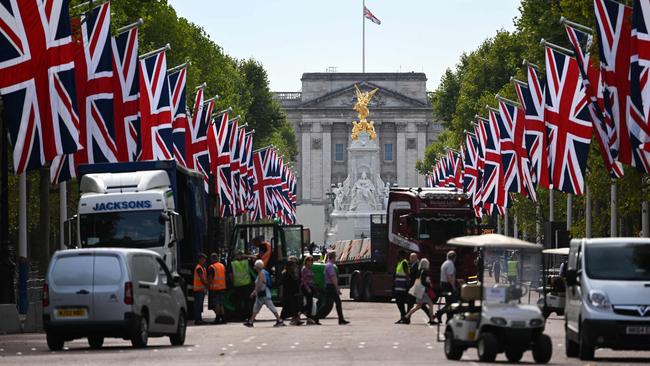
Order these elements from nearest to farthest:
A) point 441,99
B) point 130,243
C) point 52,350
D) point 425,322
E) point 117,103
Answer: point 52,350
point 130,243
point 425,322
point 117,103
point 441,99

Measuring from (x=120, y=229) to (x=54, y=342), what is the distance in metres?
8.03

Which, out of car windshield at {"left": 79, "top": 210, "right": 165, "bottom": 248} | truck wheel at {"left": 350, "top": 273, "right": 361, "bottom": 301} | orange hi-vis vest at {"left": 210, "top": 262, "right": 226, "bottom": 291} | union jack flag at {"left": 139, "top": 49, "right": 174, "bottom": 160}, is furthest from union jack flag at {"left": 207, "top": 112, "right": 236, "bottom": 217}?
car windshield at {"left": 79, "top": 210, "right": 165, "bottom": 248}

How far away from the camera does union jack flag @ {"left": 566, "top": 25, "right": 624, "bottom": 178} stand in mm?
40775

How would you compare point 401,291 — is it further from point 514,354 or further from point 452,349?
point 514,354

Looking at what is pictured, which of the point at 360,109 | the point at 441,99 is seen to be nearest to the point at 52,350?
the point at 441,99

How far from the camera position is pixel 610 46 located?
125 feet

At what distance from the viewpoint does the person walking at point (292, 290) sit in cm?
4191

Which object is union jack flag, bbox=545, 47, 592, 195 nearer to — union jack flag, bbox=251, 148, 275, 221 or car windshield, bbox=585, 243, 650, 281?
car windshield, bbox=585, 243, 650, 281

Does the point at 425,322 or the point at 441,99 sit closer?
the point at 425,322

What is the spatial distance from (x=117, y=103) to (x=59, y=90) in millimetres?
8909

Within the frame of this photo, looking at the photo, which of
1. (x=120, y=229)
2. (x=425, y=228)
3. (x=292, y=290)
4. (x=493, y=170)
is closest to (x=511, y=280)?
(x=120, y=229)

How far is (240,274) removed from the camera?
44.3 metres

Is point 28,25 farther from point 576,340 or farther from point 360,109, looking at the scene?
point 360,109

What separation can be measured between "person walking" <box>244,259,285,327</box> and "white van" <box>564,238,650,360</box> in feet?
44.1
